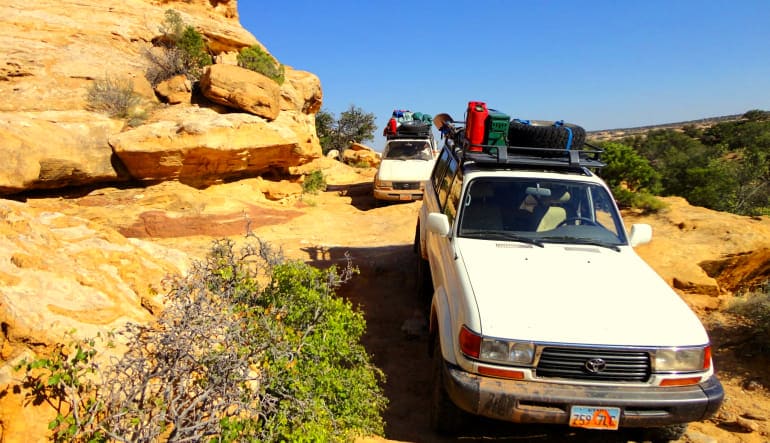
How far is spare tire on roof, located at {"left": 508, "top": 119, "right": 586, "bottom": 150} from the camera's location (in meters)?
4.16

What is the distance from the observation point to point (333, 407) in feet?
9.49

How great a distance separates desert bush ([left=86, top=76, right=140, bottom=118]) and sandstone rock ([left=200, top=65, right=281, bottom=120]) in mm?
1814

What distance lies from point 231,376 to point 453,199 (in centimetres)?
250

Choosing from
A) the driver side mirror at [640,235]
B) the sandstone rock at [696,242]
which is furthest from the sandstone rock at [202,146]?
the driver side mirror at [640,235]

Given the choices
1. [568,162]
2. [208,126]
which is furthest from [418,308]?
[208,126]

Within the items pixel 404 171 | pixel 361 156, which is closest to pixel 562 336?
pixel 404 171

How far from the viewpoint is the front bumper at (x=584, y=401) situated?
2527 mm

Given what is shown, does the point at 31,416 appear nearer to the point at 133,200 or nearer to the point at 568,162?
the point at 568,162

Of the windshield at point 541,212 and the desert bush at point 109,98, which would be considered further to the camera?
the desert bush at point 109,98

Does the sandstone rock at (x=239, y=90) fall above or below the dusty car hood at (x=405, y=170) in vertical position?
above

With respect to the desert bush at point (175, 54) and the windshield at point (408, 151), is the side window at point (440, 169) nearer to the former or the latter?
the windshield at point (408, 151)

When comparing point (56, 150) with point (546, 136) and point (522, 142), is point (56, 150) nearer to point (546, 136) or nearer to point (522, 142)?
point (522, 142)

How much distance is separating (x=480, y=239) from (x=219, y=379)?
86.8 inches

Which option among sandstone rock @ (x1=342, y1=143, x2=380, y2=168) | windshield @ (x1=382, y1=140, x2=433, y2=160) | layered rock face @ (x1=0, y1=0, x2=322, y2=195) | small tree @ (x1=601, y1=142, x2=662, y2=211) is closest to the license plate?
small tree @ (x1=601, y1=142, x2=662, y2=211)
